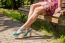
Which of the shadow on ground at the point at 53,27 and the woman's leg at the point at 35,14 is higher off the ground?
the woman's leg at the point at 35,14

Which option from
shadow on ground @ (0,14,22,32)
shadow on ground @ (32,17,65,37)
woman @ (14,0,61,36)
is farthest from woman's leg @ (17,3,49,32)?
shadow on ground @ (0,14,22,32)

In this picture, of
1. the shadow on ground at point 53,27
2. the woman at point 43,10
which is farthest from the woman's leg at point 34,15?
the shadow on ground at point 53,27

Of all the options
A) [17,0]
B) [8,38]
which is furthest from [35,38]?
[17,0]

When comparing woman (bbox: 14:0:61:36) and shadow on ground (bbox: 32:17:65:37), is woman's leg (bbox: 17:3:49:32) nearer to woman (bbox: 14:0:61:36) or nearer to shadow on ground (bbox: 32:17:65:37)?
woman (bbox: 14:0:61:36)

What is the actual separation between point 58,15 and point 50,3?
18.6 inches

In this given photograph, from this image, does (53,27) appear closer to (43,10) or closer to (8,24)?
(43,10)

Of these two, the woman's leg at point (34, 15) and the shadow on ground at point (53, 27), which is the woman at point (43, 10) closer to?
the woman's leg at point (34, 15)

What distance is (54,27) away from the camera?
5.93 m

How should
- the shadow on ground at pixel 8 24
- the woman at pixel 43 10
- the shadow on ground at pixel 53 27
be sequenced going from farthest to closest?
the shadow on ground at pixel 8 24
the shadow on ground at pixel 53 27
the woman at pixel 43 10

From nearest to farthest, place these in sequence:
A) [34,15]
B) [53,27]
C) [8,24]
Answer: [34,15], [53,27], [8,24]

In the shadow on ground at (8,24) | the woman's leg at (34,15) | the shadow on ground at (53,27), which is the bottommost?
the shadow on ground at (8,24)

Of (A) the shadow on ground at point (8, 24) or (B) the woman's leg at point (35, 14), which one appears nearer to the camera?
(B) the woman's leg at point (35, 14)

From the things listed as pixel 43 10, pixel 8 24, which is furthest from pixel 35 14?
pixel 8 24

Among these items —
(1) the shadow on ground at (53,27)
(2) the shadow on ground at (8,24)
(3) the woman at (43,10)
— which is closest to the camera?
(3) the woman at (43,10)
